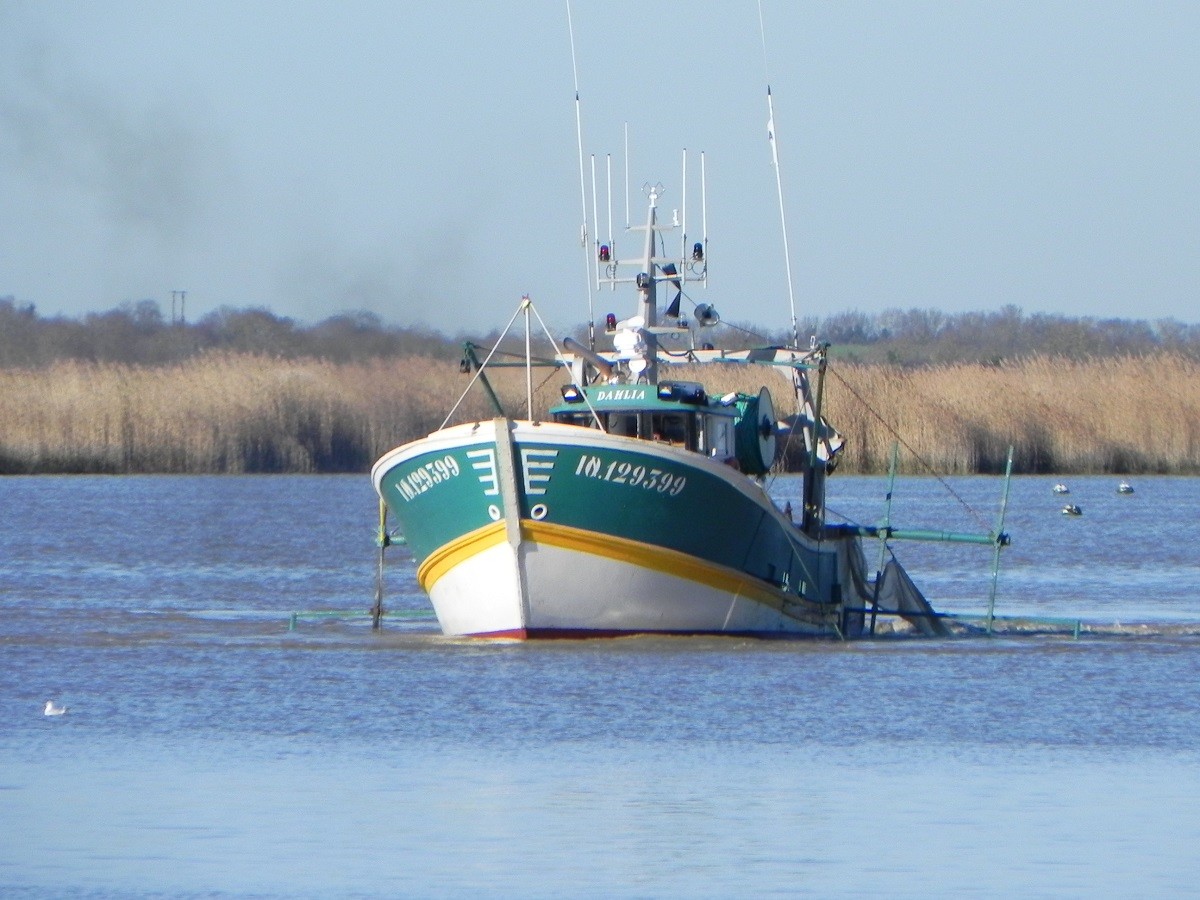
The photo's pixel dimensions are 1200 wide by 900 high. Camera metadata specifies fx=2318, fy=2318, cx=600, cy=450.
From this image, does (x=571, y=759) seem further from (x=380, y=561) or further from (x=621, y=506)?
(x=380, y=561)

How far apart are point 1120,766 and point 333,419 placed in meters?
38.0

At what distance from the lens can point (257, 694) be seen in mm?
17875

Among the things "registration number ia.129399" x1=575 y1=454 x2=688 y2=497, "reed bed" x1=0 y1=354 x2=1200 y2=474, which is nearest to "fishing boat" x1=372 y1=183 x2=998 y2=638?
"registration number ia.129399" x1=575 y1=454 x2=688 y2=497

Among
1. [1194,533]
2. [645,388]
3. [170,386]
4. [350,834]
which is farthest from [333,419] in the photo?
[350,834]

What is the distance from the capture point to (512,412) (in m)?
43.0

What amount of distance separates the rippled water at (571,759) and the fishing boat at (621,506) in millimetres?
490

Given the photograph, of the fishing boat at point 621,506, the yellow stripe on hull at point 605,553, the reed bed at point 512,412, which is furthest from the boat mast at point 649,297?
the reed bed at point 512,412

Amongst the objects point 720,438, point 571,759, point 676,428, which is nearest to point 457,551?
point 676,428

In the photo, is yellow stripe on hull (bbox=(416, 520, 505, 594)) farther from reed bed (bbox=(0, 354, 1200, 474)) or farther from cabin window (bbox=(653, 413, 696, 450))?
reed bed (bbox=(0, 354, 1200, 474))

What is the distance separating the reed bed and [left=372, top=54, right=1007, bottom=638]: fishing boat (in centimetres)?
1925

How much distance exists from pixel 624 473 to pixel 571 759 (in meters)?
6.44

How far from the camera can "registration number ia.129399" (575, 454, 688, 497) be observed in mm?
20641

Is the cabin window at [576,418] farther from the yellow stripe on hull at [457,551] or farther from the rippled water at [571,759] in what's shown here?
the rippled water at [571,759]

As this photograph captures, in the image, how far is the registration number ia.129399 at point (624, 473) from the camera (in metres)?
20.6
